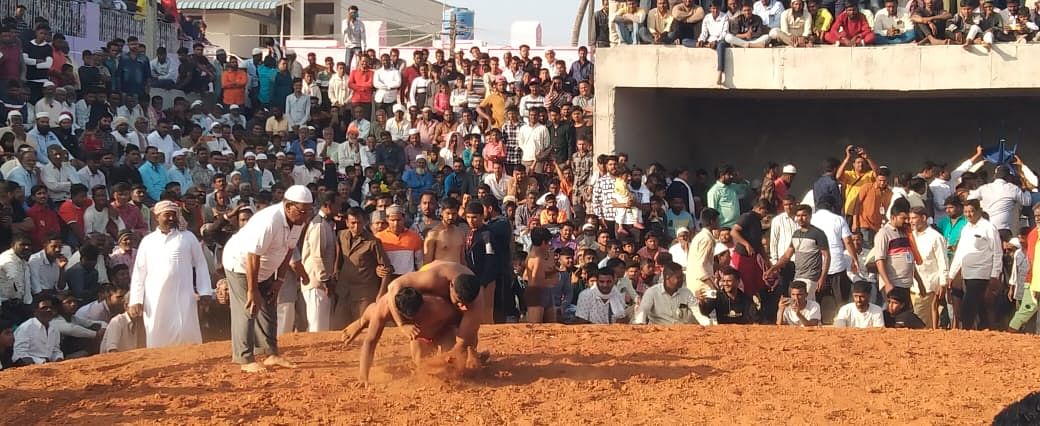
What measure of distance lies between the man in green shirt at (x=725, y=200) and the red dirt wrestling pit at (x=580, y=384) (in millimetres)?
5563

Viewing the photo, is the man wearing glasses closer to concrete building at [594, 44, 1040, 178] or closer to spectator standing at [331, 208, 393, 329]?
spectator standing at [331, 208, 393, 329]

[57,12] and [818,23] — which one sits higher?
[57,12]

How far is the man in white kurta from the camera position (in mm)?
11742

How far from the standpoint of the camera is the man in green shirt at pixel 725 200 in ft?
56.3

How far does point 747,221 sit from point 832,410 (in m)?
5.87

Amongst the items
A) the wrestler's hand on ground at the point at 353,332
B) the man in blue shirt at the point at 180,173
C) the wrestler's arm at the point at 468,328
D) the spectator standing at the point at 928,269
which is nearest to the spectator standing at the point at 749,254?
the spectator standing at the point at 928,269

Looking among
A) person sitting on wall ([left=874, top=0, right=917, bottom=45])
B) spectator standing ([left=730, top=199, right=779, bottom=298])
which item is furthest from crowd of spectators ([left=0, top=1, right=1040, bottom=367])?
person sitting on wall ([left=874, top=0, right=917, bottom=45])

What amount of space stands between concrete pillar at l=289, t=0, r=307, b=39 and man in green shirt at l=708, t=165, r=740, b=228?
22.8m

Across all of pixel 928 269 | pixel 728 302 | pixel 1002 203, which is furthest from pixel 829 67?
pixel 728 302

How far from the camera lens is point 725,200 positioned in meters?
17.3

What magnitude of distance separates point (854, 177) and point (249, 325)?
9943 millimetres

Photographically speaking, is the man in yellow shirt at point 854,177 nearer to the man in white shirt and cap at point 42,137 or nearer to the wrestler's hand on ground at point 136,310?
the wrestler's hand on ground at point 136,310

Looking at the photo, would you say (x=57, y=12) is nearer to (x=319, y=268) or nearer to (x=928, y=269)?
(x=319, y=268)

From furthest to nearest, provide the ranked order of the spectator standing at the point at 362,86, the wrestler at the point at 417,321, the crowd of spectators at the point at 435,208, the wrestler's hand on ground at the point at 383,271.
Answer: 1. the spectator standing at the point at 362,86
2. the crowd of spectators at the point at 435,208
3. the wrestler's hand on ground at the point at 383,271
4. the wrestler at the point at 417,321
